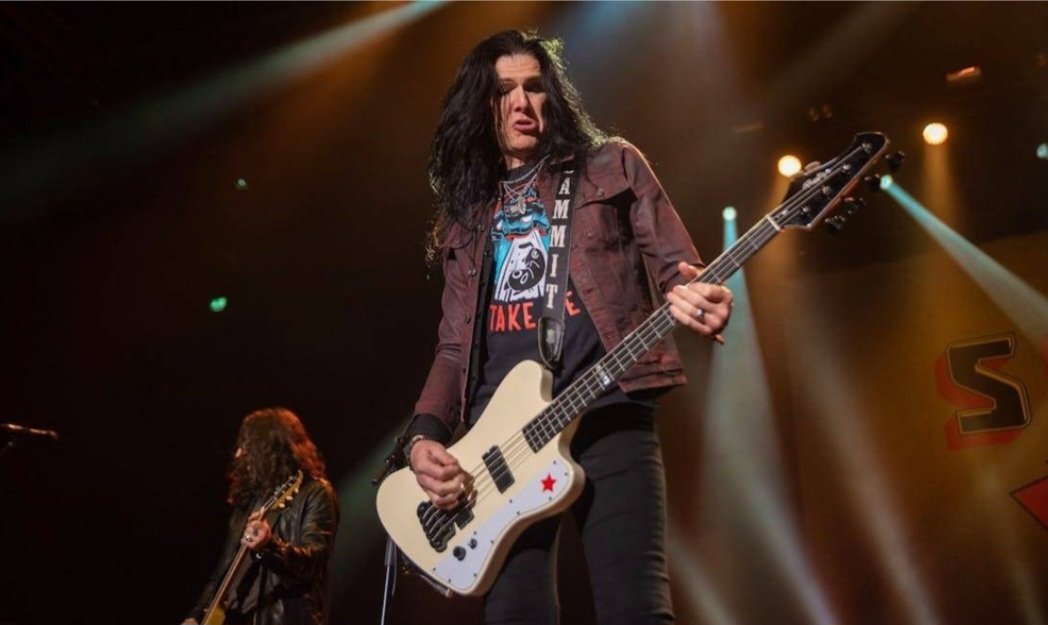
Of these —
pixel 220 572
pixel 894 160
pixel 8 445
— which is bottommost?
pixel 220 572

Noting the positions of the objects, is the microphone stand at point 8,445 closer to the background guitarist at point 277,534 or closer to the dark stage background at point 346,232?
the background guitarist at point 277,534

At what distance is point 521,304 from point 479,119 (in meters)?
0.62

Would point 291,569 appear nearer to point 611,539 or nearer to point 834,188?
point 611,539

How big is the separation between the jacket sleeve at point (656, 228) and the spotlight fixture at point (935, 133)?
4.74 metres

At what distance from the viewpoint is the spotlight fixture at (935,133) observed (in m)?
6.00

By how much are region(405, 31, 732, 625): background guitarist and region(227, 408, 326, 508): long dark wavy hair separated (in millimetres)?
2699

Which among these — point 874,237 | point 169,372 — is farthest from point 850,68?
point 169,372

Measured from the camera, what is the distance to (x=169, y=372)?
6.77m

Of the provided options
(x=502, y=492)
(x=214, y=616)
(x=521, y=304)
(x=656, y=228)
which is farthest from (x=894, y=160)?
(x=214, y=616)

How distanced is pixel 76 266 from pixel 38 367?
2.55 feet

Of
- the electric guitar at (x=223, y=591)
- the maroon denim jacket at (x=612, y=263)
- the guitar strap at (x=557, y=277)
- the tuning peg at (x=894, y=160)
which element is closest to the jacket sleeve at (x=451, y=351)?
the maroon denim jacket at (x=612, y=263)

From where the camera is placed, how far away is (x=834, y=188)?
76.3 inches

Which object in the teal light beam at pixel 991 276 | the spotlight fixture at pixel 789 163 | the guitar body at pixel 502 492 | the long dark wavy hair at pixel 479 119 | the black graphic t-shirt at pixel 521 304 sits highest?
the spotlight fixture at pixel 789 163

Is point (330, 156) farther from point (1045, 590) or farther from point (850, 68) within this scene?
point (1045, 590)
